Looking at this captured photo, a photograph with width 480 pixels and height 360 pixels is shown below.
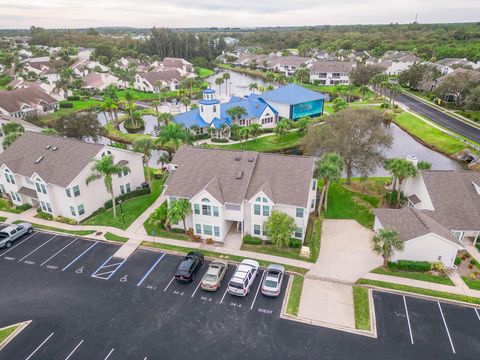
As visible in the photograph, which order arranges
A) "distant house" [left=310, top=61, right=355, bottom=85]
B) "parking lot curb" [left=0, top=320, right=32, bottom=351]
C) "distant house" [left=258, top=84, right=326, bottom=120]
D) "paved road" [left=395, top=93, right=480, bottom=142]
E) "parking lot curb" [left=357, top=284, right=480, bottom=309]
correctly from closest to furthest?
"parking lot curb" [left=0, top=320, right=32, bottom=351], "parking lot curb" [left=357, top=284, right=480, bottom=309], "paved road" [left=395, top=93, right=480, bottom=142], "distant house" [left=258, top=84, right=326, bottom=120], "distant house" [left=310, top=61, right=355, bottom=85]

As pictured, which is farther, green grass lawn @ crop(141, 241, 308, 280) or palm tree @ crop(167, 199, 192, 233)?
palm tree @ crop(167, 199, 192, 233)

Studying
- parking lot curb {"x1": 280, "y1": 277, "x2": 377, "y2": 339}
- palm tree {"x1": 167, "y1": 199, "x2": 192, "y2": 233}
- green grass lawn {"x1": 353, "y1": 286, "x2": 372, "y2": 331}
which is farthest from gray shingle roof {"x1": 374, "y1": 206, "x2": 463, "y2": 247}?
palm tree {"x1": 167, "y1": 199, "x2": 192, "y2": 233}

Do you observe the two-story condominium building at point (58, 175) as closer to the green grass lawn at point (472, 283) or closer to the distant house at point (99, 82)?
the green grass lawn at point (472, 283)

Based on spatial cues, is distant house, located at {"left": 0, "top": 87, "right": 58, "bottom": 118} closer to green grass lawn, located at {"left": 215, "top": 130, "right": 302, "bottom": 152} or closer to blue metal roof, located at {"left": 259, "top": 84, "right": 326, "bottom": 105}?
green grass lawn, located at {"left": 215, "top": 130, "right": 302, "bottom": 152}

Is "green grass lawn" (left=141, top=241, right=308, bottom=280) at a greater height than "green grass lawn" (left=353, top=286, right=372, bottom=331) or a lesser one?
lesser

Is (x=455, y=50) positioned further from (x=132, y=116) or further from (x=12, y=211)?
(x=12, y=211)

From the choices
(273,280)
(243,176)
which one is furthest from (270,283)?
(243,176)

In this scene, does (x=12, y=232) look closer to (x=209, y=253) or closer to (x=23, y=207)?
(x=23, y=207)
